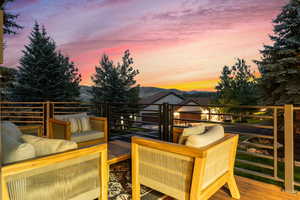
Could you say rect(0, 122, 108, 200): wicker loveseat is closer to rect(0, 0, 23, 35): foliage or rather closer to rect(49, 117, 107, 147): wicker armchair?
rect(49, 117, 107, 147): wicker armchair

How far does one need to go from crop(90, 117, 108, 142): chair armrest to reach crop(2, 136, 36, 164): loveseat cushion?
2.17m

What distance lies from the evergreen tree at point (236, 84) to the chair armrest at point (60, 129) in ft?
59.3

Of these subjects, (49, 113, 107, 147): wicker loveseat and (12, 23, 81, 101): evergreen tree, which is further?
(12, 23, 81, 101): evergreen tree

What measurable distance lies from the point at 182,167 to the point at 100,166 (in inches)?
27.2

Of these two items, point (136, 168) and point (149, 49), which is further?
point (149, 49)

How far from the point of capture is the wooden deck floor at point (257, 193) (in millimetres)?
1896

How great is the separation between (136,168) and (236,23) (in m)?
5.69

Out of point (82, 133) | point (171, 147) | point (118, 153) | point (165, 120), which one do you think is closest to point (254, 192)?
point (171, 147)

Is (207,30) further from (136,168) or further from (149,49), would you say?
(136,168)

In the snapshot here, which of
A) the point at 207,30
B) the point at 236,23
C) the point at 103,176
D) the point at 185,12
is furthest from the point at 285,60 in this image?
the point at 103,176

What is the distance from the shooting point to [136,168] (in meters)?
1.73

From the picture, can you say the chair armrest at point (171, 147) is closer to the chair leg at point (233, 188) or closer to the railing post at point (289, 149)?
the chair leg at point (233, 188)

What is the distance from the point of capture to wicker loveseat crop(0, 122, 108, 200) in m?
1.00

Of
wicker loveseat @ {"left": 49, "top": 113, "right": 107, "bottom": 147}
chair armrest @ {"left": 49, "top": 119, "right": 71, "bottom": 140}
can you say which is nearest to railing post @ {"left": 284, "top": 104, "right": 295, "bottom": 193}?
wicker loveseat @ {"left": 49, "top": 113, "right": 107, "bottom": 147}
